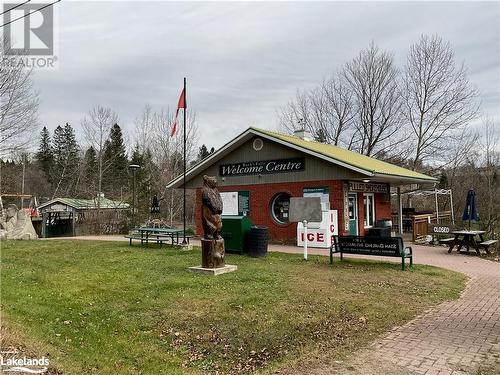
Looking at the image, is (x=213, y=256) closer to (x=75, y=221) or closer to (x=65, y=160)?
(x=75, y=221)

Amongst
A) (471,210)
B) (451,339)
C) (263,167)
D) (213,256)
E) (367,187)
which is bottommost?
(451,339)

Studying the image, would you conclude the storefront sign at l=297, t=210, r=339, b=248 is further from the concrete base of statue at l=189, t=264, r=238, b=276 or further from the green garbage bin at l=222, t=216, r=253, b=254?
the concrete base of statue at l=189, t=264, r=238, b=276

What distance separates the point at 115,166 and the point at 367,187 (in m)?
41.9

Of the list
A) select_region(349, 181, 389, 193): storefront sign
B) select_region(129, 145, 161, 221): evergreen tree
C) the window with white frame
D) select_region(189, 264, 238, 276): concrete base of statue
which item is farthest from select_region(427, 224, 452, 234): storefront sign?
select_region(129, 145, 161, 221): evergreen tree

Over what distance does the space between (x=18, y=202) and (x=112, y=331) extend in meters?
45.9

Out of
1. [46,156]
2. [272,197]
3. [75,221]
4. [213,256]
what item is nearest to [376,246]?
[213,256]

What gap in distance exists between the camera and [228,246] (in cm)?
1470

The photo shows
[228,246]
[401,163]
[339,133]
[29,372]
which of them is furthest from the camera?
[339,133]

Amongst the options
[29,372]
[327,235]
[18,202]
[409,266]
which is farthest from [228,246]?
[18,202]

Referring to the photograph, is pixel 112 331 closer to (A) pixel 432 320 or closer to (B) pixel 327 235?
(A) pixel 432 320

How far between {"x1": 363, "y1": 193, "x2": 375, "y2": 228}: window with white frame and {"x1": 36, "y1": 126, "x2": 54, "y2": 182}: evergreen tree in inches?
1882

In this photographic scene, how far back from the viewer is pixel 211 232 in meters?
10.7

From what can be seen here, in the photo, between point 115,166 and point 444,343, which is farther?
point 115,166

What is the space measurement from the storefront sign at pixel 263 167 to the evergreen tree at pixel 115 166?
27.3 meters
